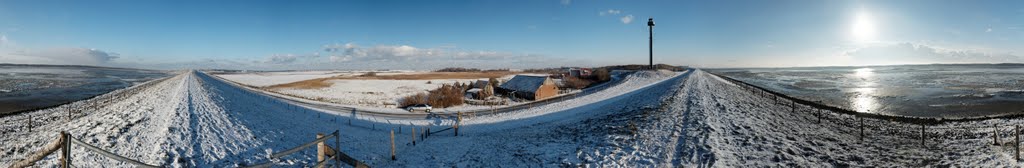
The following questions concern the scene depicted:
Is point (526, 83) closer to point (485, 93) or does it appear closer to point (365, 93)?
point (485, 93)

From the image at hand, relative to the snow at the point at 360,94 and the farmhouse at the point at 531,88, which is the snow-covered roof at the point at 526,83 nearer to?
the farmhouse at the point at 531,88

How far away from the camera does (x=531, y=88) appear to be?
1973 inches

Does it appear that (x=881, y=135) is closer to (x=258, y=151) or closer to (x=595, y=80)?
(x=258, y=151)

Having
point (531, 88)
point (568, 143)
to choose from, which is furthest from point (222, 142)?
point (531, 88)

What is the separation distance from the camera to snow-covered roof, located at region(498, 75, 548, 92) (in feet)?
165

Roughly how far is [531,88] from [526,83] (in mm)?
3927

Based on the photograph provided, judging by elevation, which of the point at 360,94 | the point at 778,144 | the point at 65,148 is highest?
the point at 65,148

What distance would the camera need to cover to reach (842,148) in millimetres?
13922

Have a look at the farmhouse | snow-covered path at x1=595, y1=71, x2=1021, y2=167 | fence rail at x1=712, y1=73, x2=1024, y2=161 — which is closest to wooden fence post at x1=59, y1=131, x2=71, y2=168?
snow-covered path at x1=595, y1=71, x2=1021, y2=167

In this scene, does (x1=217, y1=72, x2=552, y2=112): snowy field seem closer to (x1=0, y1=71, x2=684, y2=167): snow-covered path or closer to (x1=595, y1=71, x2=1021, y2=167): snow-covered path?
(x1=0, y1=71, x2=684, y2=167): snow-covered path

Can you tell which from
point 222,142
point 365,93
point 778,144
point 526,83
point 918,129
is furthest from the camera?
point 365,93

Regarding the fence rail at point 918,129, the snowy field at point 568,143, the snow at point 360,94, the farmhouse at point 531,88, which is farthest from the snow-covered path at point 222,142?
the farmhouse at point 531,88

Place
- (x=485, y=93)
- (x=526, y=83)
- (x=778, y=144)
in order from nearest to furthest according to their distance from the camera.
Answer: (x=778, y=144) < (x=485, y=93) < (x=526, y=83)

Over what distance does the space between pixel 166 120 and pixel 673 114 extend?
20733 mm
